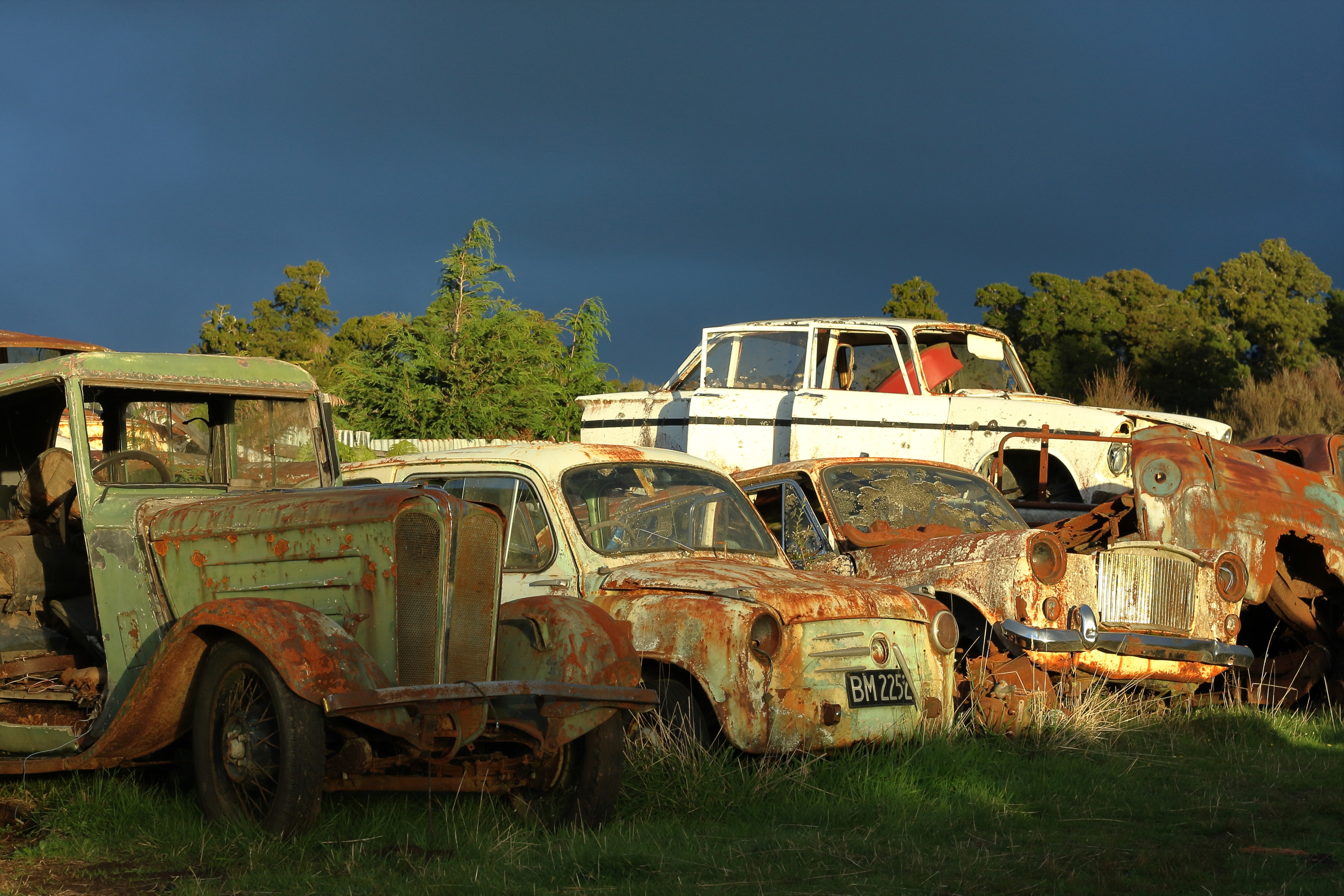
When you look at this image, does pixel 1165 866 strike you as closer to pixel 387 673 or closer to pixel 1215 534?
pixel 387 673

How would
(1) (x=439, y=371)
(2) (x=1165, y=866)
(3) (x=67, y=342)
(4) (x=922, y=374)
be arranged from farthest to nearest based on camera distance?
(1) (x=439, y=371) < (4) (x=922, y=374) < (3) (x=67, y=342) < (2) (x=1165, y=866)

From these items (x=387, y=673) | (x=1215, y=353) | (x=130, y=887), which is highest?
(x=1215, y=353)

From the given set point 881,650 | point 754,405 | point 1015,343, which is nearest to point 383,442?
point 754,405

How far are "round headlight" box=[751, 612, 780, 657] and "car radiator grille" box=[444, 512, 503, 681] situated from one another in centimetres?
111

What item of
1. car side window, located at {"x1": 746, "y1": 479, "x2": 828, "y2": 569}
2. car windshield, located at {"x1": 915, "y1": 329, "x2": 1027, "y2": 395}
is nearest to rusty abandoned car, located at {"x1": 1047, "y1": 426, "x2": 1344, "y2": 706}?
car side window, located at {"x1": 746, "y1": 479, "x2": 828, "y2": 569}

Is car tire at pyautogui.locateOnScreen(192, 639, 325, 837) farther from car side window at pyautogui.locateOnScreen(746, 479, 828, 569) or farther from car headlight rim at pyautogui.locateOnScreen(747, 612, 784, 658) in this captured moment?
car side window at pyautogui.locateOnScreen(746, 479, 828, 569)

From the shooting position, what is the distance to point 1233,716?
296 inches

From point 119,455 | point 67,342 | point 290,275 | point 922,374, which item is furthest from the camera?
point 290,275

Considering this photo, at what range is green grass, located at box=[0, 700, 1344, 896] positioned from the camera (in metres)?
4.26

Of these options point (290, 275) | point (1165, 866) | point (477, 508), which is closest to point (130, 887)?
point (477, 508)

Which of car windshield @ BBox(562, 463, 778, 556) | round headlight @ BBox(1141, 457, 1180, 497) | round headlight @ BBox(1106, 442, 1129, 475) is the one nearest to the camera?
car windshield @ BBox(562, 463, 778, 556)

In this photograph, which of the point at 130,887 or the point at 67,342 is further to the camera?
the point at 67,342

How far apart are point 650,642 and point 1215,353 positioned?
23.3 meters

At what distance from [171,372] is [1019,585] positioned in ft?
14.7
